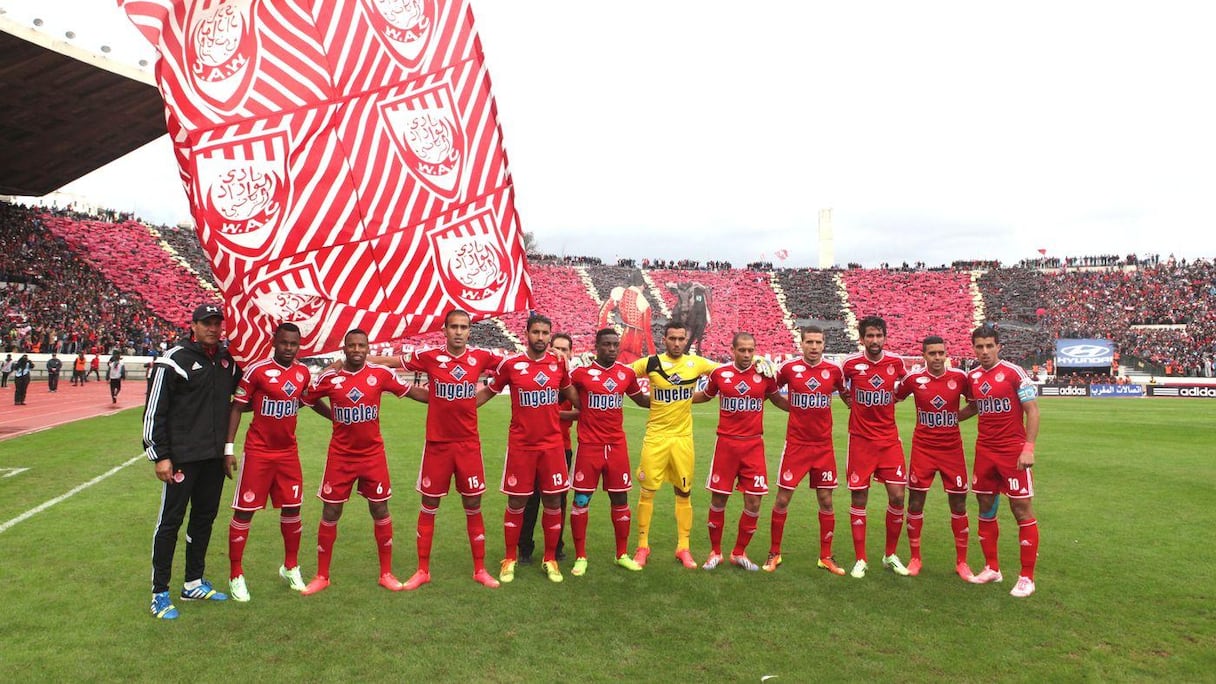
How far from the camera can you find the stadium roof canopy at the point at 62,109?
916 inches

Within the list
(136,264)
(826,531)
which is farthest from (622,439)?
(136,264)

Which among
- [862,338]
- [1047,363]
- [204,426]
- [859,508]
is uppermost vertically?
[862,338]

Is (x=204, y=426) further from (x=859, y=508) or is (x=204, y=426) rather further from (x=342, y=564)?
(x=859, y=508)

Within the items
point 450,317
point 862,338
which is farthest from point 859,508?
point 450,317

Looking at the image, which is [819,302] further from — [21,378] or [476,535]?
[476,535]

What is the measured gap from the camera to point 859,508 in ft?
22.8

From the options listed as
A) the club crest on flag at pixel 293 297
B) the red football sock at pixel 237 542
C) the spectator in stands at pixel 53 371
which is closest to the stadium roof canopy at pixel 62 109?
the spectator in stands at pixel 53 371

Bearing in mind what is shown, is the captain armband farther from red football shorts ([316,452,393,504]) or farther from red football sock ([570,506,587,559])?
red football shorts ([316,452,393,504])

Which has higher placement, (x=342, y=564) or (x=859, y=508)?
(x=859, y=508)

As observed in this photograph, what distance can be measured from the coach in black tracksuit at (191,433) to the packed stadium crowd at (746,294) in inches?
1028

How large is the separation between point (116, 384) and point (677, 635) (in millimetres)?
23688

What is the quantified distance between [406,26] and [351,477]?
417 cm

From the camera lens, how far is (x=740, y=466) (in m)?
7.02

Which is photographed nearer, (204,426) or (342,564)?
(204,426)
